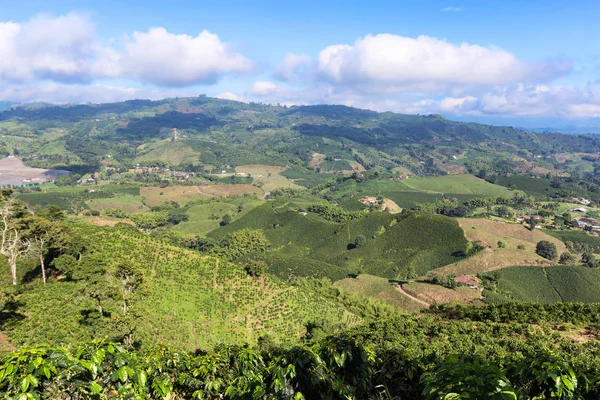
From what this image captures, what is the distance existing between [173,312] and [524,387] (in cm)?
3840

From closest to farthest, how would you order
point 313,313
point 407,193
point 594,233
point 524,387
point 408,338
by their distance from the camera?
point 524,387 < point 408,338 < point 313,313 < point 594,233 < point 407,193

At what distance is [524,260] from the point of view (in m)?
78.8

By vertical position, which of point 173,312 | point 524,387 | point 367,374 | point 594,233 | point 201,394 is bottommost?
point 594,233

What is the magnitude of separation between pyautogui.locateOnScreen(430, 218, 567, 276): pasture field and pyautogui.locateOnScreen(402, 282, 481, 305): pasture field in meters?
9.96

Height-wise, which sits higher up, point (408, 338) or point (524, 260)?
point (408, 338)

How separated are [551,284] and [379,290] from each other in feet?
128

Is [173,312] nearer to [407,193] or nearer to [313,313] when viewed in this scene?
[313,313]

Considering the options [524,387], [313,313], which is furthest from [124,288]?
[524,387]

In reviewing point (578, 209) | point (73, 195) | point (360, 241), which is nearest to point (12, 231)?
point (360, 241)

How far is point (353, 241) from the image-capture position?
106625 millimetres

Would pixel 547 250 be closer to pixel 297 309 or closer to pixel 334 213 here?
pixel 334 213

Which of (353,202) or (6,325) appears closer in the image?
(6,325)

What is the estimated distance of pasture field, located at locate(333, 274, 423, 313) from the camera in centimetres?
6032

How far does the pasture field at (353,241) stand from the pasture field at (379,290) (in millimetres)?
6675
